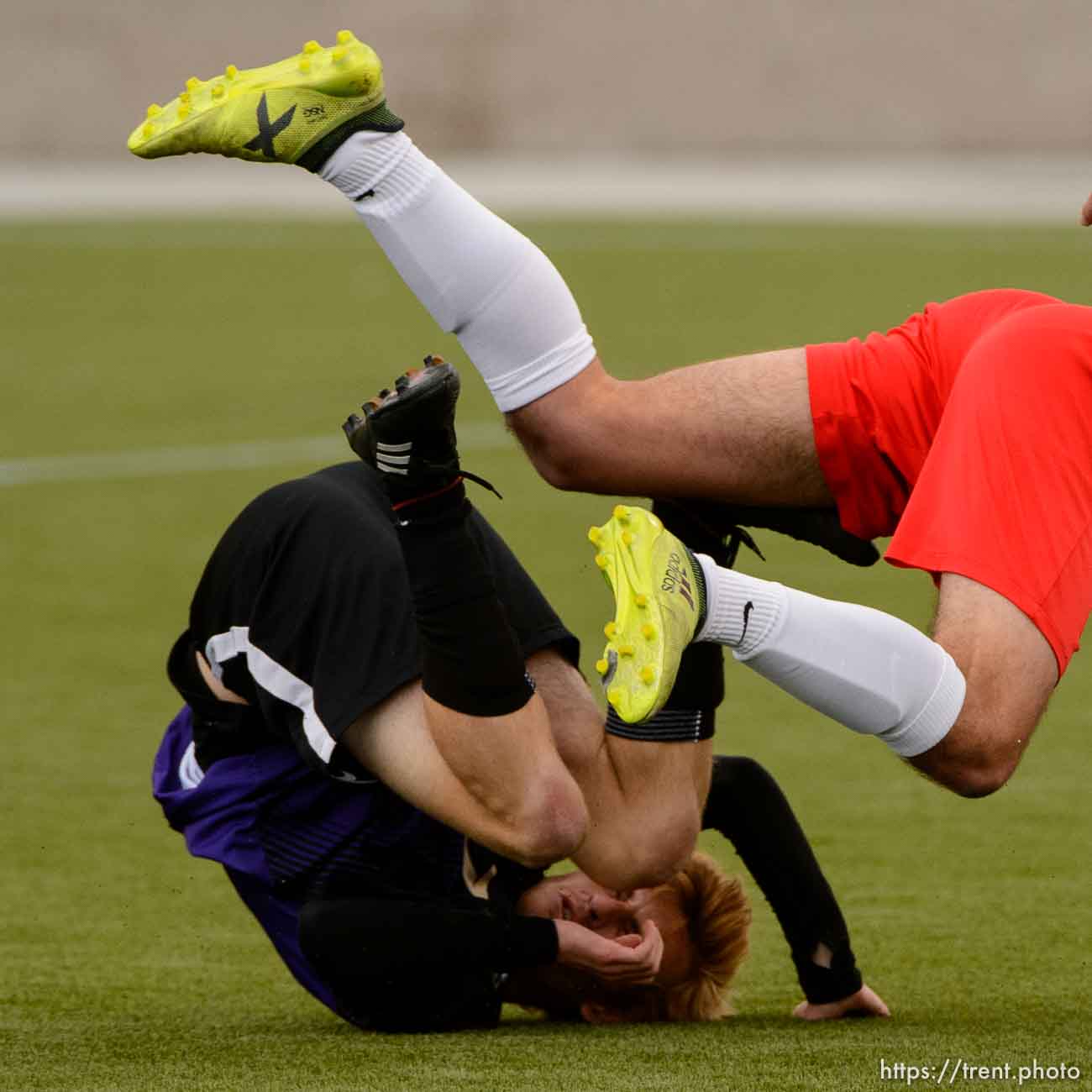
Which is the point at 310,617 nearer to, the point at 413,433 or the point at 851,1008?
the point at 413,433

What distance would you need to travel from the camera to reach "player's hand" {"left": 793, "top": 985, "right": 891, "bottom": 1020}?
3596 mm

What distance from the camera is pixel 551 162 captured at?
30.0 metres

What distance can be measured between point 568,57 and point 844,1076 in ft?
92.1

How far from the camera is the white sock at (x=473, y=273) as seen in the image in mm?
3590

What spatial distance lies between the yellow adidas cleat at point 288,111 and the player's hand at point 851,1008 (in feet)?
4.91

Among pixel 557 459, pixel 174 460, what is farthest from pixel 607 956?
pixel 174 460

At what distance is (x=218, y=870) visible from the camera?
4.52 m

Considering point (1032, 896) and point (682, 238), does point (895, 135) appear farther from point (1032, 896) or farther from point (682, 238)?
point (1032, 896)

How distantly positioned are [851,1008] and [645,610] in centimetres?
94

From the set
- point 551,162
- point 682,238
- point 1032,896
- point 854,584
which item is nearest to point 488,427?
point 854,584

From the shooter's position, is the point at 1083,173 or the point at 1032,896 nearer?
the point at 1032,896

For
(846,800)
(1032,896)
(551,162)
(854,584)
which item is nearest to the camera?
(1032,896)

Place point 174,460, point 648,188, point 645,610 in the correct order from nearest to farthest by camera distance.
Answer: point 645,610 → point 174,460 → point 648,188

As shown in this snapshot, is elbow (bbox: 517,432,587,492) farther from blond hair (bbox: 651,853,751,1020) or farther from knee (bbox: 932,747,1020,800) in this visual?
knee (bbox: 932,747,1020,800)
